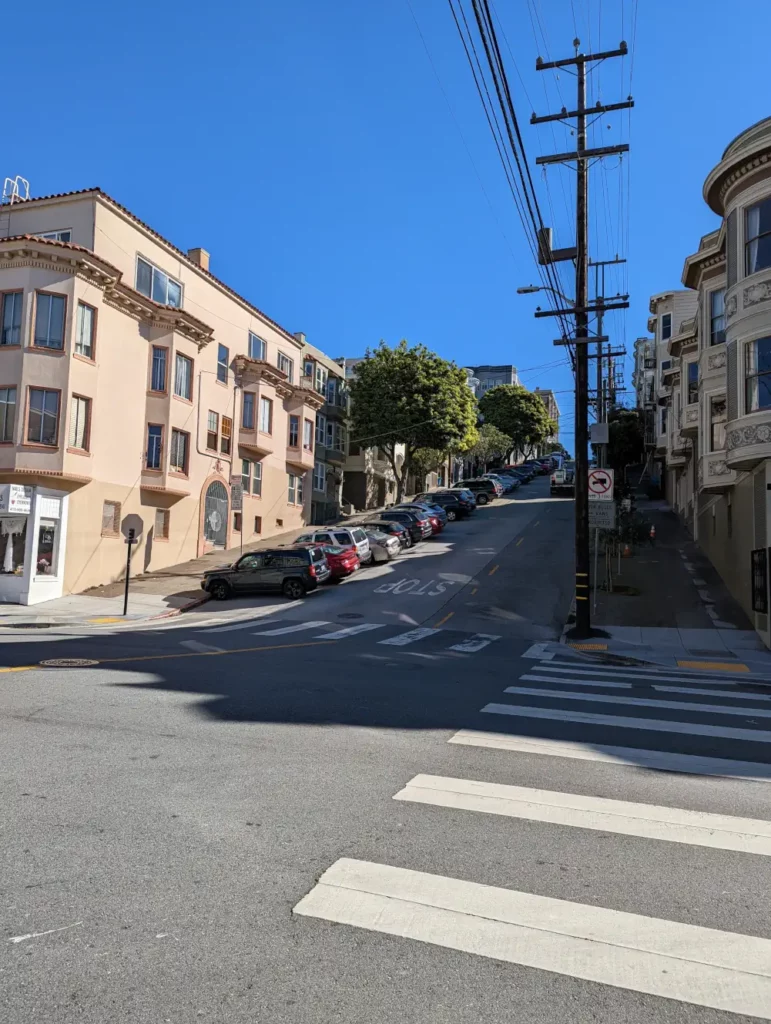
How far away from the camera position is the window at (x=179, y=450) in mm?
31609

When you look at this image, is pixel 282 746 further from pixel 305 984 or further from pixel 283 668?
pixel 283 668

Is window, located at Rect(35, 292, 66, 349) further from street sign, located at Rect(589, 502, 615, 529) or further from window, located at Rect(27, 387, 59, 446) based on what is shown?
street sign, located at Rect(589, 502, 615, 529)

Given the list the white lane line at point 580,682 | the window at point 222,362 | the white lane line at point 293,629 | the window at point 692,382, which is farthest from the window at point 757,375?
the window at point 222,362

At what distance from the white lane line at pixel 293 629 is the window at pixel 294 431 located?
23.7 metres

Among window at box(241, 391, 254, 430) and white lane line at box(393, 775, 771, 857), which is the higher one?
window at box(241, 391, 254, 430)

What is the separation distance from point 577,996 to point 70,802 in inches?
152

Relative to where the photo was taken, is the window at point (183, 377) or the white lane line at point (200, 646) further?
the window at point (183, 377)

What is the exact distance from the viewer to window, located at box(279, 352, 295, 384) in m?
43.3

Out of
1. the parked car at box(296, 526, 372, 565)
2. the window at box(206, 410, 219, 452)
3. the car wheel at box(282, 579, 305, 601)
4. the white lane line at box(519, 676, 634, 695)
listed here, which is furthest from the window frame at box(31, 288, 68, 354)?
the white lane line at box(519, 676, 634, 695)

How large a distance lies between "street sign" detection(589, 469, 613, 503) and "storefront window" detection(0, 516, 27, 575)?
17.9m

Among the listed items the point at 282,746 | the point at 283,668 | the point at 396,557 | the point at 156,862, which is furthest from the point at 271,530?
the point at 156,862

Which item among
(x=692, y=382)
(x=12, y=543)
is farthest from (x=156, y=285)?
(x=692, y=382)

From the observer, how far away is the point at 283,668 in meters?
12.2

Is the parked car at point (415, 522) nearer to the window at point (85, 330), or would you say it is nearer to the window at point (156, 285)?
the window at point (156, 285)
